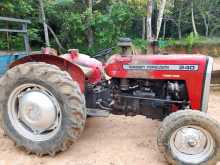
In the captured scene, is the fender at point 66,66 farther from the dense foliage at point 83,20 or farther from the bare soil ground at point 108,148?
the dense foliage at point 83,20

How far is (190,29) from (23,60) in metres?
15.2

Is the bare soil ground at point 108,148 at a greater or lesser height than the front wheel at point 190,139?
lesser

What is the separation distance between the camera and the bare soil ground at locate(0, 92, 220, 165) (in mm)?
3514

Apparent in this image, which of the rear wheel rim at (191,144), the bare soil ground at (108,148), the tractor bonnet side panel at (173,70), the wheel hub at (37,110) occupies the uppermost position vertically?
the tractor bonnet side panel at (173,70)

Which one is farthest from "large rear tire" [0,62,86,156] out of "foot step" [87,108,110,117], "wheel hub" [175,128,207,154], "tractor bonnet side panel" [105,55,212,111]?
"wheel hub" [175,128,207,154]

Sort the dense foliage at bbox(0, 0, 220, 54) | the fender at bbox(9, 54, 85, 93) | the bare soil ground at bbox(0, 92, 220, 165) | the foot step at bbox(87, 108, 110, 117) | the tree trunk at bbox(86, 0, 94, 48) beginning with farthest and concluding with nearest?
the tree trunk at bbox(86, 0, 94, 48) → the dense foliage at bbox(0, 0, 220, 54) → the foot step at bbox(87, 108, 110, 117) → the fender at bbox(9, 54, 85, 93) → the bare soil ground at bbox(0, 92, 220, 165)

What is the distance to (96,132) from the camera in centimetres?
437

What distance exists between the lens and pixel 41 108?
3539 mm

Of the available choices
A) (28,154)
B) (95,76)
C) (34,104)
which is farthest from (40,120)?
(95,76)

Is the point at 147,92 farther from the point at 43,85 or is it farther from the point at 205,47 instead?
the point at 205,47

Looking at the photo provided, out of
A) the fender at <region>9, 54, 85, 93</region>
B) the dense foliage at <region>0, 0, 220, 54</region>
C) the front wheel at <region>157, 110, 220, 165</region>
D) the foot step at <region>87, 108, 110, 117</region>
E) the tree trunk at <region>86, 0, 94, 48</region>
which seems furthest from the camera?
the tree trunk at <region>86, 0, 94, 48</region>

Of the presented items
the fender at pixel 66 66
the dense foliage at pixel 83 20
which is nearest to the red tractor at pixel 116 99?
the fender at pixel 66 66

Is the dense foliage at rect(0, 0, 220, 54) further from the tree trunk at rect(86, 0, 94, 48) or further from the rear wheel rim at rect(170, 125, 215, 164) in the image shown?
the rear wheel rim at rect(170, 125, 215, 164)

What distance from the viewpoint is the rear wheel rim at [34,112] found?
139 inches
